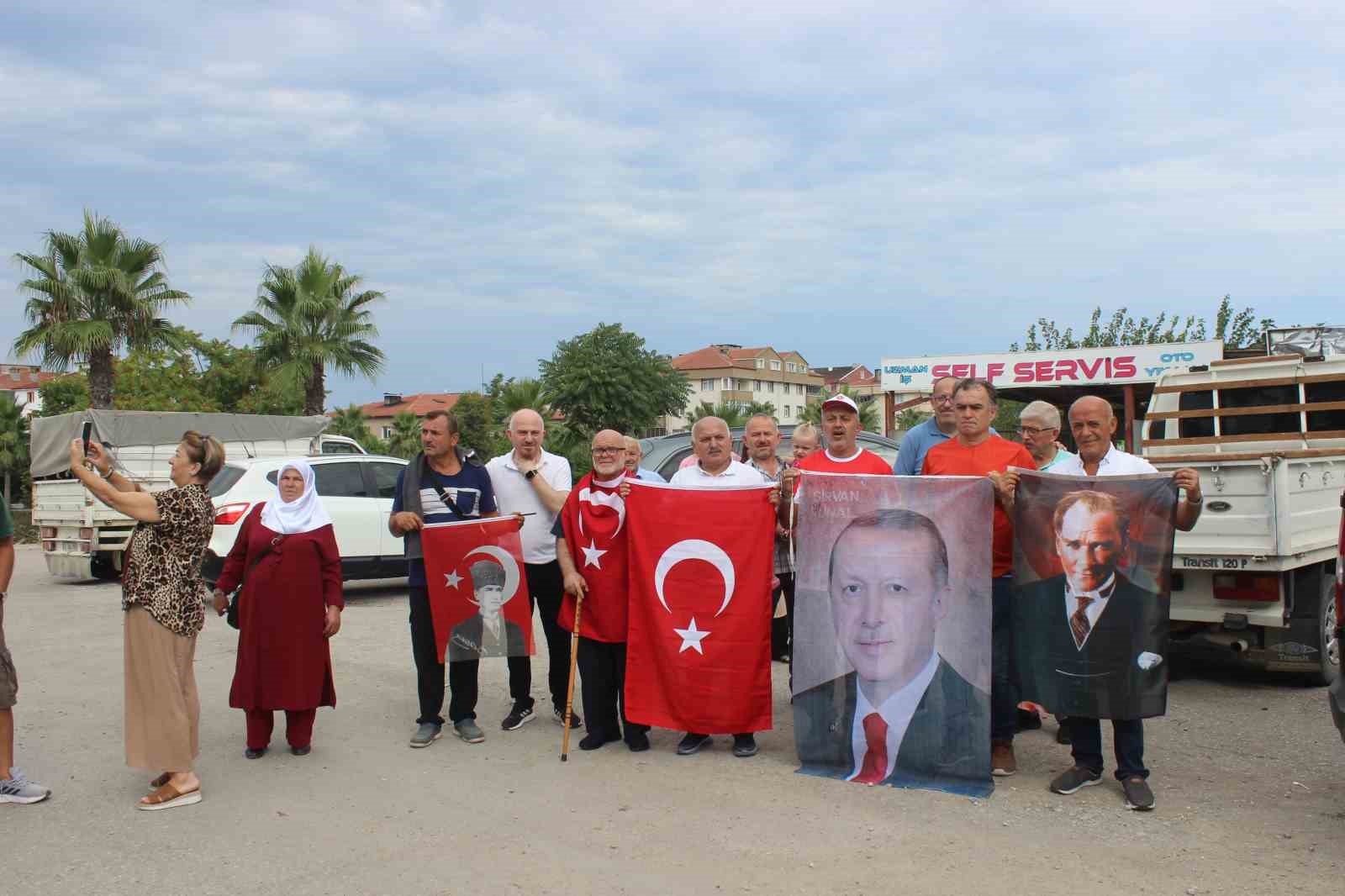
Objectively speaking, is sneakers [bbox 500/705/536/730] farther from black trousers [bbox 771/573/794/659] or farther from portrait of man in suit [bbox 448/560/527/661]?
black trousers [bbox 771/573/794/659]

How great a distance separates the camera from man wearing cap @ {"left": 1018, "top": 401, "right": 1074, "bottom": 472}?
5625 mm

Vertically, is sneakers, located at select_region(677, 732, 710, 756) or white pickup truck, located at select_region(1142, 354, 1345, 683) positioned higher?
white pickup truck, located at select_region(1142, 354, 1345, 683)

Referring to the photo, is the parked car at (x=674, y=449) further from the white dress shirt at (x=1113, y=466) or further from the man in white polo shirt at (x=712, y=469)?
the white dress shirt at (x=1113, y=466)

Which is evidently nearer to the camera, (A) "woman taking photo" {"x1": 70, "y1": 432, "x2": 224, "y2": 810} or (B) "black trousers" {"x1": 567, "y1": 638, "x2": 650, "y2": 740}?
(A) "woman taking photo" {"x1": 70, "y1": 432, "x2": 224, "y2": 810}

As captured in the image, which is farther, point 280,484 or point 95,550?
point 95,550

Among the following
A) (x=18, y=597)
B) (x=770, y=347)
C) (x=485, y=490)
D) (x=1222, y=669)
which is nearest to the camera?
(x=485, y=490)

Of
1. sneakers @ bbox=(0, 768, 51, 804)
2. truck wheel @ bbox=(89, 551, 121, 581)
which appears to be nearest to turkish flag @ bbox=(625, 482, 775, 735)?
sneakers @ bbox=(0, 768, 51, 804)

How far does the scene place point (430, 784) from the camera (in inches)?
214

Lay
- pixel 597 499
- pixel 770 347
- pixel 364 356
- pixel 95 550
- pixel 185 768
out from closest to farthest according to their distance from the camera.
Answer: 1. pixel 185 768
2. pixel 597 499
3. pixel 95 550
4. pixel 364 356
5. pixel 770 347

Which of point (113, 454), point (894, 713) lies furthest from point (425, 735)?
point (113, 454)

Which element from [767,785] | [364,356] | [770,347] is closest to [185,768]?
[767,785]

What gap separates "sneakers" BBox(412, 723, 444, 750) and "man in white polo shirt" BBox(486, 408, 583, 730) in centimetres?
45

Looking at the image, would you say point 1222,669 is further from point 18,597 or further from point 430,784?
point 18,597

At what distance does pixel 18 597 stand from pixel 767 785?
40.8ft
